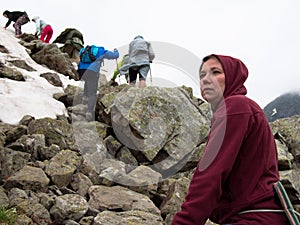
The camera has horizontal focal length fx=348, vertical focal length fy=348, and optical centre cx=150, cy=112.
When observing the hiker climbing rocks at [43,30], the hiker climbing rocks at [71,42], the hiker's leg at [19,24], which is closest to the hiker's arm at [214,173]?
the hiker climbing rocks at [71,42]

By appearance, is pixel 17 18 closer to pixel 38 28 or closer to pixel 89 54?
pixel 38 28

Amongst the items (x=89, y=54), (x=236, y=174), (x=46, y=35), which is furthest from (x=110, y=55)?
(x=46, y=35)

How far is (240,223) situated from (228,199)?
7.6 inches

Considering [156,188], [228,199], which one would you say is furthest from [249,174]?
[156,188]

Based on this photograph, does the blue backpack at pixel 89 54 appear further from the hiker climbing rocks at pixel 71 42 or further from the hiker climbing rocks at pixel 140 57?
the hiker climbing rocks at pixel 71 42

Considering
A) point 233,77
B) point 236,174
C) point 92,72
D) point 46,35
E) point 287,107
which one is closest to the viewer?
point 236,174

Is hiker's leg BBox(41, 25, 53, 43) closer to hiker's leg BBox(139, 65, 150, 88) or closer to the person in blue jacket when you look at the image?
the person in blue jacket

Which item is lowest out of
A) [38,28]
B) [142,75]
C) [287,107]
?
[287,107]

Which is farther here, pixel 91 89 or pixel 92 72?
pixel 91 89

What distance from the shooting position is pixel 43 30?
31672 mm

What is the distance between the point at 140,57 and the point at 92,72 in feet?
6.79

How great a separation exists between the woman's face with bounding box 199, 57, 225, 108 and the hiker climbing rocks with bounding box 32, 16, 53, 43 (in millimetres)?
30280

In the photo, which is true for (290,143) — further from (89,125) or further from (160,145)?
(89,125)

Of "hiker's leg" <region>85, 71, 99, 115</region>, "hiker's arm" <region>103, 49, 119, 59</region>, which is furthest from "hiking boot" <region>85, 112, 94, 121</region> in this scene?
"hiker's arm" <region>103, 49, 119, 59</region>
